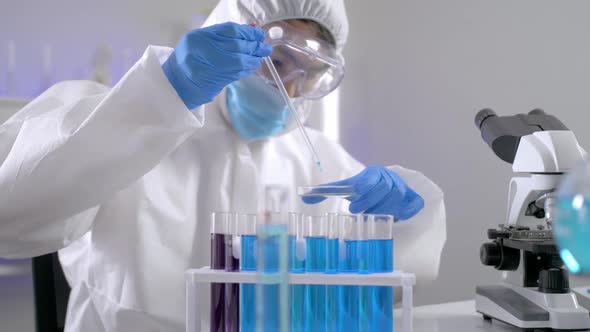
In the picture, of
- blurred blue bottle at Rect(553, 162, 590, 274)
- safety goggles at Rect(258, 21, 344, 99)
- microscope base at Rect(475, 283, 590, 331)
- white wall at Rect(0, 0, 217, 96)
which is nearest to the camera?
blurred blue bottle at Rect(553, 162, 590, 274)

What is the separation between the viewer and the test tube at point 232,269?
963 millimetres

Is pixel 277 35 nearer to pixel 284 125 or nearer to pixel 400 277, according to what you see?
pixel 284 125

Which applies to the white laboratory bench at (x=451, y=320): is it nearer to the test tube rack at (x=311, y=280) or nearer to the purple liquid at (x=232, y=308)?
the test tube rack at (x=311, y=280)

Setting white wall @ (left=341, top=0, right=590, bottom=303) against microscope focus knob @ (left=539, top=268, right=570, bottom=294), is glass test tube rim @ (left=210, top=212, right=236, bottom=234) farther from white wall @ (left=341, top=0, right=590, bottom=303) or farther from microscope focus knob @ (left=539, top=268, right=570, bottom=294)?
white wall @ (left=341, top=0, right=590, bottom=303)

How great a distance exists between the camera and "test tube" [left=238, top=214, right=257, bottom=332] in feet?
3.10

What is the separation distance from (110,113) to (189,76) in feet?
0.58

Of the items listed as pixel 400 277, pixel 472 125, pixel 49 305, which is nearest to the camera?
pixel 400 277

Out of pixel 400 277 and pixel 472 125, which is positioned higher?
A: pixel 472 125

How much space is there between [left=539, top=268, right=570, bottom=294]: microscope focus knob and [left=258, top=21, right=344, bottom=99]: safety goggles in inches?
28.4

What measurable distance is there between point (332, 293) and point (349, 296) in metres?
0.03

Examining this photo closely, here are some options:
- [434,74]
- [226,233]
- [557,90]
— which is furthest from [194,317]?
[434,74]

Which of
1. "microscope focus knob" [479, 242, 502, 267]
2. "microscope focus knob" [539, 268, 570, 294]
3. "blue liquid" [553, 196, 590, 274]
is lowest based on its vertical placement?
"microscope focus knob" [539, 268, 570, 294]

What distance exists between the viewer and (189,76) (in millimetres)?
1212

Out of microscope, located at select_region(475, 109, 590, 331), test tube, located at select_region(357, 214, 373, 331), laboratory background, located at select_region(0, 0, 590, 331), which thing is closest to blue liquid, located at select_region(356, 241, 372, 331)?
test tube, located at select_region(357, 214, 373, 331)
